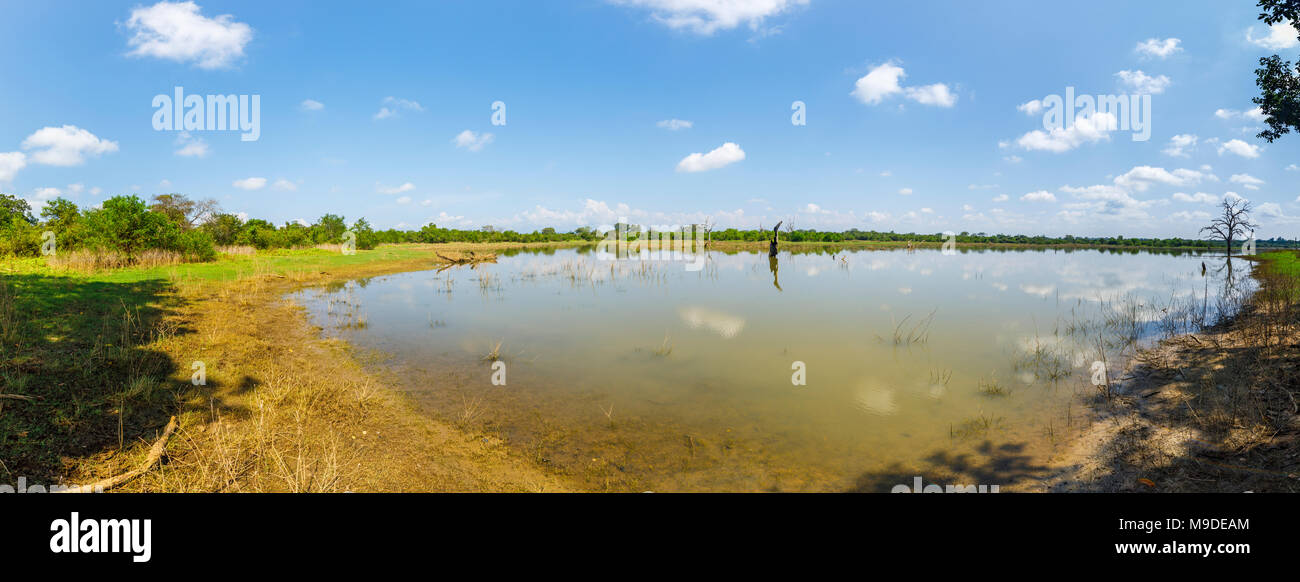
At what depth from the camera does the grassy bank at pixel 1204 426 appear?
385cm

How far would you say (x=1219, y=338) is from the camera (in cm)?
866

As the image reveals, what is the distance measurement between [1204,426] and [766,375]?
5.02 metres

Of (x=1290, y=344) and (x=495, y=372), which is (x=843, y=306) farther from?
(x=495, y=372)

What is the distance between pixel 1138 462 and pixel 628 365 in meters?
6.67

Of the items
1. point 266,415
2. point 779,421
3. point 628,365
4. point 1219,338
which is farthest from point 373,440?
point 1219,338

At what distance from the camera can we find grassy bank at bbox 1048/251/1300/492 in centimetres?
385

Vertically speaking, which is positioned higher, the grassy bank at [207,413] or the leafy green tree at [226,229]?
the leafy green tree at [226,229]

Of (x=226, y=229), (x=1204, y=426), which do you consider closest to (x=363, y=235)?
(x=226, y=229)

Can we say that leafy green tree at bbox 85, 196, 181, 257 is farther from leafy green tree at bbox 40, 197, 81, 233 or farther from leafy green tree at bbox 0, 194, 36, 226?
leafy green tree at bbox 0, 194, 36, 226


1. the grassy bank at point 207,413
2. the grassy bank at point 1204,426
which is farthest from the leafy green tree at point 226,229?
the grassy bank at point 1204,426

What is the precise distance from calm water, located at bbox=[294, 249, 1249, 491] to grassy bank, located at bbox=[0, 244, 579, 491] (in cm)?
76

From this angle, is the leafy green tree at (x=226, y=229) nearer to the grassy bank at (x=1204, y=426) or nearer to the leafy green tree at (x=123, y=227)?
the leafy green tree at (x=123, y=227)

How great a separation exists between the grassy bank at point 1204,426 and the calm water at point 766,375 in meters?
0.40

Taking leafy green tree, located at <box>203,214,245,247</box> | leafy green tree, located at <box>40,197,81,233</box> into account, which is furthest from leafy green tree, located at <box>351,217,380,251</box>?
leafy green tree, located at <box>40,197,81,233</box>
